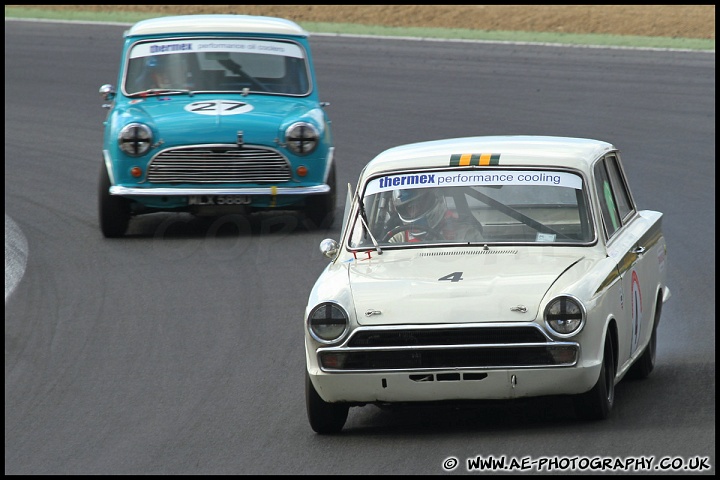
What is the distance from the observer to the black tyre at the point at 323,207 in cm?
1274

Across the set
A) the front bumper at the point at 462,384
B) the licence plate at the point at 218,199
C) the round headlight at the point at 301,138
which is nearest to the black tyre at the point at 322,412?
the front bumper at the point at 462,384

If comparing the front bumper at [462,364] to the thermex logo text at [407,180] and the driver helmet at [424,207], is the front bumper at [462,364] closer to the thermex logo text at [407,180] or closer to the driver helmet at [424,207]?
the driver helmet at [424,207]

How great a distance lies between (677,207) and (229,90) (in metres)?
4.44

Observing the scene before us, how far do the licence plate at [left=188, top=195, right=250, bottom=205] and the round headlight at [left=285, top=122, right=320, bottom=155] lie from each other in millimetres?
610

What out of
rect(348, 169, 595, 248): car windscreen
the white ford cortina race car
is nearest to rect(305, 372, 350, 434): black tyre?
the white ford cortina race car

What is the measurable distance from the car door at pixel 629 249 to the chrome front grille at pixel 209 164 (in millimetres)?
4736

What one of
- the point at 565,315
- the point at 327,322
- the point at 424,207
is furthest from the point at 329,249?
the point at 565,315

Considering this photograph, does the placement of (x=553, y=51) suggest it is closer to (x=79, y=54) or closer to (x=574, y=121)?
(x=574, y=121)

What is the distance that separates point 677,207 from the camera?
13648 millimetres

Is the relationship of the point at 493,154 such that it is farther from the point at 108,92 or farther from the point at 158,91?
the point at 108,92

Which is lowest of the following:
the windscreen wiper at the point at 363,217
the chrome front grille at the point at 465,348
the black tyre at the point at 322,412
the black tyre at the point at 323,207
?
the black tyre at the point at 323,207

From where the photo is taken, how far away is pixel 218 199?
1234 centimetres

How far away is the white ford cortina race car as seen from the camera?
646cm

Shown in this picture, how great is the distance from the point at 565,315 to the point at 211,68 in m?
7.45
